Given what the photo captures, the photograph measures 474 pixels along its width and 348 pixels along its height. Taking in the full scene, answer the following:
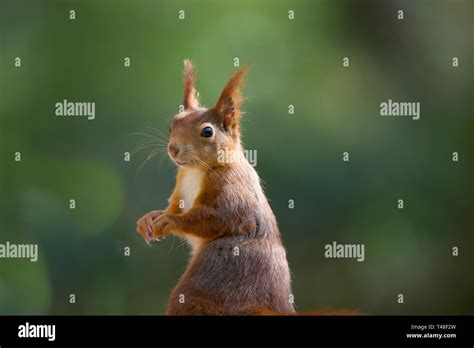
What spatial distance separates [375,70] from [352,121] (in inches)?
14.3

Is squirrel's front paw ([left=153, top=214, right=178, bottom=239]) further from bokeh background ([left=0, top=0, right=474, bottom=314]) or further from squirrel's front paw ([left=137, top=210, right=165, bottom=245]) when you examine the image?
bokeh background ([left=0, top=0, right=474, bottom=314])

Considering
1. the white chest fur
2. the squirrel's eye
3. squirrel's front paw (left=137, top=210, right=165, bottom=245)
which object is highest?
the squirrel's eye

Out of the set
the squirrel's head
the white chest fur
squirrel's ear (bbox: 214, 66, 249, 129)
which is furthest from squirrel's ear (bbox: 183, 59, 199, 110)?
the white chest fur

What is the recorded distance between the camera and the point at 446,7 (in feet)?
16.7

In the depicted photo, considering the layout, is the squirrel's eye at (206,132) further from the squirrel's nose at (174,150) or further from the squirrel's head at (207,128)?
the squirrel's nose at (174,150)

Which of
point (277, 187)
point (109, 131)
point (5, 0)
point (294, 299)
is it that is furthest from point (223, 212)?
point (5, 0)

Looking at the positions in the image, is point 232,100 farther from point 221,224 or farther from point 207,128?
point 221,224

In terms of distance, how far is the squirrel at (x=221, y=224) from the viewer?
12.3ft

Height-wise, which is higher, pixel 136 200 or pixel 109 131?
pixel 109 131

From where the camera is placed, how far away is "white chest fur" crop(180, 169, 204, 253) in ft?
13.0

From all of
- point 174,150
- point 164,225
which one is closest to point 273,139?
point 174,150

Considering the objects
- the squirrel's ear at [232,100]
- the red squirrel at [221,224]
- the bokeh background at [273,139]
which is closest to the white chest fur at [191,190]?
the red squirrel at [221,224]

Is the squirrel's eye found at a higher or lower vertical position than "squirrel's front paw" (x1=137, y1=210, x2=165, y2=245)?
higher
